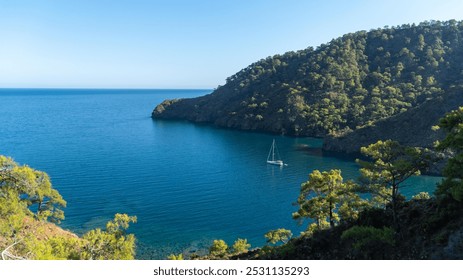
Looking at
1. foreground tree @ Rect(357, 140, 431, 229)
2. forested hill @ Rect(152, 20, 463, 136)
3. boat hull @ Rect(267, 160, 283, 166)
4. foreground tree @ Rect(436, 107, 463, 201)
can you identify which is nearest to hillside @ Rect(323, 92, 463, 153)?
forested hill @ Rect(152, 20, 463, 136)

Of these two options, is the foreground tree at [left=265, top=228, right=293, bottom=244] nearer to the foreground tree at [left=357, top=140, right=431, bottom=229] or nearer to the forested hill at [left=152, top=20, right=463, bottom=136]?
the foreground tree at [left=357, top=140, right=431, bottom=229]

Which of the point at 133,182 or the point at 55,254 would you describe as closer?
the point at 55,254

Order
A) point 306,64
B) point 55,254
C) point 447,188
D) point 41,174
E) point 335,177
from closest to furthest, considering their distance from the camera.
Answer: point 447,188
point 55,254
point 335,177
point 41,174
point 306,64

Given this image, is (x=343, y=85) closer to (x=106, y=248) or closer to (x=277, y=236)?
(x=277, y=236)

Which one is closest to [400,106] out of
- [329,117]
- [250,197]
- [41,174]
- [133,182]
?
[329,117]

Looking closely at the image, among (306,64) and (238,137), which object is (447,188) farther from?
(306,64)

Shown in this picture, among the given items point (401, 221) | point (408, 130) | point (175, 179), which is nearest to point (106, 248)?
point (401, 221)
